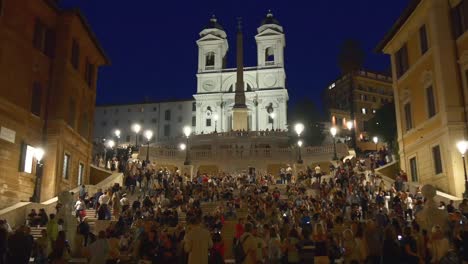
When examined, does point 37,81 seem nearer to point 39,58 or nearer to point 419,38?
point 39,58

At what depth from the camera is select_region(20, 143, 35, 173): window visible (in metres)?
23.4

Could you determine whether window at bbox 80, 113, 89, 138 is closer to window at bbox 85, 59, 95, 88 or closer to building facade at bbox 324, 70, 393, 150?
window at bbox 85, 59, 95, 88

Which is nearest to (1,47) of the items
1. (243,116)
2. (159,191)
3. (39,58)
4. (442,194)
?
(39,58)

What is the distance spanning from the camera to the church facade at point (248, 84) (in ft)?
281

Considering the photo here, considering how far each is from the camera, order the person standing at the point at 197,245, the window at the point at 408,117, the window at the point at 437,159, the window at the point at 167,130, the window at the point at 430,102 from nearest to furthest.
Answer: the person standing at the point at 197,245 < the window at the point at 437,159 < the window at the point at 430,102 < the window at the point at 408,117 < the window at the point at 167,130

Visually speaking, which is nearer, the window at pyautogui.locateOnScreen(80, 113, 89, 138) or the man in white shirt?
the man in white shirt

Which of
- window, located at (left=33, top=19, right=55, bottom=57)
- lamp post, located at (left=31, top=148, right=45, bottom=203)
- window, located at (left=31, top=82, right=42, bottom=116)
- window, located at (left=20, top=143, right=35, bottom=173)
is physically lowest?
lamp post, located at (left=31, top=148, right=45, bottom=203)

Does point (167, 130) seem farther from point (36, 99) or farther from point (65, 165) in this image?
point (36, 99)

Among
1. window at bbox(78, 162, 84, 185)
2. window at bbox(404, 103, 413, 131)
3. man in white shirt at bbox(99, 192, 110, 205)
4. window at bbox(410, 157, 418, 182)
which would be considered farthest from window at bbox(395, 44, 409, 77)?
window at bbox(78, 162, 84, 185)

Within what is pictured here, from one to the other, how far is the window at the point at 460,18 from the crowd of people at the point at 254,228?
8.53 meters

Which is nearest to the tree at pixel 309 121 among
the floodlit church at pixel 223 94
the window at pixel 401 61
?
the floodlit church at pixel 223 94

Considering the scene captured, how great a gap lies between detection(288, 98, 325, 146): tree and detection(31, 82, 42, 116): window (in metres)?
44.8

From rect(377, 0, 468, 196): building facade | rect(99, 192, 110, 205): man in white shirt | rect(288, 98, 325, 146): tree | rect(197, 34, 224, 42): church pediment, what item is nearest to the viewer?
rect(99, 192, 110, 205): man in white shirt

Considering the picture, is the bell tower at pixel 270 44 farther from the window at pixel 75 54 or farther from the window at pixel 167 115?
the window at pixel 75 54
